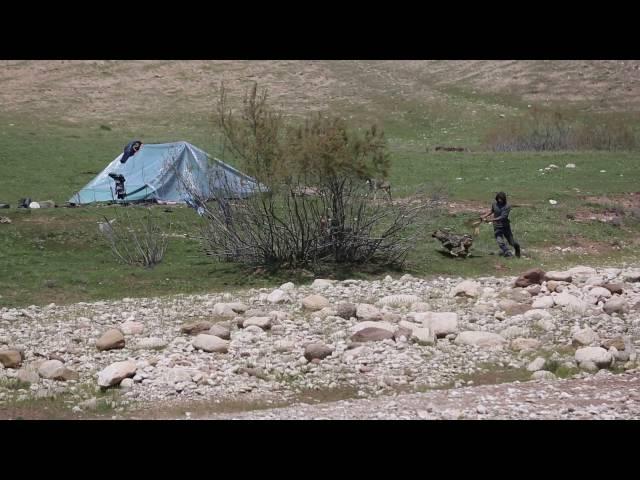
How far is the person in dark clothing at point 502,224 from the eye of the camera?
22.9 metres

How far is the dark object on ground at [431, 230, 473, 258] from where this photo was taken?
2312 centimetres

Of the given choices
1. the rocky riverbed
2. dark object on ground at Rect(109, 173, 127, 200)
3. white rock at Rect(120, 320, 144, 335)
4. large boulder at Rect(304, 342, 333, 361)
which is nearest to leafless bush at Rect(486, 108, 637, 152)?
dark object on ground at Rect(109, 173, 127, 200)

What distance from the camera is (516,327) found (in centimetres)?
1636

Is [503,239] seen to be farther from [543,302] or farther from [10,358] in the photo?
[10,358]

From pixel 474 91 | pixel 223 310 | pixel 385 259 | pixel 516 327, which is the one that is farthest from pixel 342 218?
pixel 474 91

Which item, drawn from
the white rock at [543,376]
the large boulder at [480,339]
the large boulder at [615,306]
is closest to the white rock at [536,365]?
the white rock at [543,376]

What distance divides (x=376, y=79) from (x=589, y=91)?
1266 centimetres

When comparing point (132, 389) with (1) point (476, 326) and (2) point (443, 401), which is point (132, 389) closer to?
(2) point (443, 401)

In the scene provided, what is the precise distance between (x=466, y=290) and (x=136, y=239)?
23.9 feet

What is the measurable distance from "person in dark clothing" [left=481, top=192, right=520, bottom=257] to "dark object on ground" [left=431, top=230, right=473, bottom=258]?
0.64 meters

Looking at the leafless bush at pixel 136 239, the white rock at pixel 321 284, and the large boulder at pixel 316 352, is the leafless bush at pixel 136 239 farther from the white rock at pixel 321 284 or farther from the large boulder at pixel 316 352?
the large boulder at pixel 316 352

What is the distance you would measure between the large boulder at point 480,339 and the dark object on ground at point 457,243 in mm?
7458

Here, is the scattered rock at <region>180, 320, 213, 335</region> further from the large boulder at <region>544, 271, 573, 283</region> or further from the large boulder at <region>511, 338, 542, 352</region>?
the large boulder at <region>544, 271, 573, 283</region>

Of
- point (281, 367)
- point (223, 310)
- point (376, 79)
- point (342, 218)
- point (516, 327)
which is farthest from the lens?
point (376, 79)
